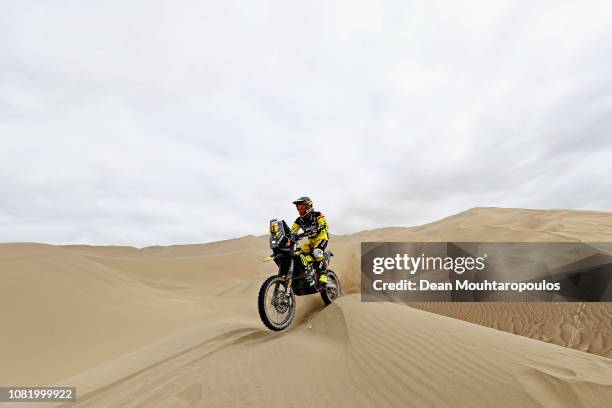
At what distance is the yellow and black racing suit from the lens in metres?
6.02

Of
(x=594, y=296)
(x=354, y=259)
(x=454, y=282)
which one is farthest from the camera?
(x=354, y=259)

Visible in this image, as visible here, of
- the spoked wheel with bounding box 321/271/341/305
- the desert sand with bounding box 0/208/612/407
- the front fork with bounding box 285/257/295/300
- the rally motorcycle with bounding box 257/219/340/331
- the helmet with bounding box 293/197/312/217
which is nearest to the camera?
the desert sand with bounding box 0/208/612/407

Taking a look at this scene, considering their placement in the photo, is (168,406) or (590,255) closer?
(168,406)

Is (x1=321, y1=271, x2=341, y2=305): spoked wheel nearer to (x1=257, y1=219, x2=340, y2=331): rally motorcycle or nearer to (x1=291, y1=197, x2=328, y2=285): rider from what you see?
(x1=291, y1=197, x2=328, y2=285): rider

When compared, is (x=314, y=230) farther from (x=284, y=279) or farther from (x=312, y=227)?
(x=284, y=279)

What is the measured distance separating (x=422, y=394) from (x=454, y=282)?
12511 mm

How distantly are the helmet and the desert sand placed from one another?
1.85 m

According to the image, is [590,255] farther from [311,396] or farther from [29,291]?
[29,291]

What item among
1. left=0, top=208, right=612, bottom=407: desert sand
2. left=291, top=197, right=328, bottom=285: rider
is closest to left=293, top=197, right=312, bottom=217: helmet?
left=291, top=197, right=328, bottom=285: rider

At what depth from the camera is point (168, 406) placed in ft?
8.97

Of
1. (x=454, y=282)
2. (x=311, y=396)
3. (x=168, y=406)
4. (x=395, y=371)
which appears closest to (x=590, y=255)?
(x=454, y=282)

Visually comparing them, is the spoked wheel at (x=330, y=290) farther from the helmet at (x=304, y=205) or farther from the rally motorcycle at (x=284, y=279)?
the helmet at (x=304, y=205)

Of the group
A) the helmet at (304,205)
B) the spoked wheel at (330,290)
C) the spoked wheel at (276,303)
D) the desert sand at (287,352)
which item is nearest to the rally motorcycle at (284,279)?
the spoked wheel at (276,303)

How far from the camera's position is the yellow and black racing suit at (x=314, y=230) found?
6.02 metres
